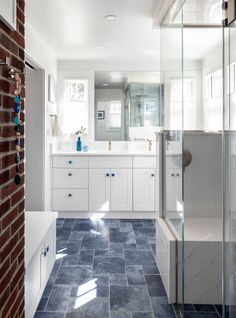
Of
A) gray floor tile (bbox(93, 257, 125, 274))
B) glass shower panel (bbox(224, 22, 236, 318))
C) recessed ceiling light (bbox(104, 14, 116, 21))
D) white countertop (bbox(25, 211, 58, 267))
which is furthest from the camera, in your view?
recessed ceiling light (bbox(104, 14, 116, 21))

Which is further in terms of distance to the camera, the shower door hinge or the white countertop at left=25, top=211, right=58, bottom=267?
the white countertop at left=25, top=211, right=58, bottom=267

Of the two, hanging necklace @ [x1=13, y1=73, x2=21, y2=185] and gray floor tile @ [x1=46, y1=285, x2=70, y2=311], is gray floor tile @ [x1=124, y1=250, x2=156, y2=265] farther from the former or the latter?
hanging necklace @ [x1=13, y1=73, x2=21, y2=185]

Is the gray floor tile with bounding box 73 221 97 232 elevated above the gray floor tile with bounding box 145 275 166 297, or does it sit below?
above

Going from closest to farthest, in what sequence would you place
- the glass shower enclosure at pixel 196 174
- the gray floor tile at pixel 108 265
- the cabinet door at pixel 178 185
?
the glass shower enclosure at pixel 196 174 → the cabinet door at pixel 178 185 → the gray floor tile at pixel 108 265

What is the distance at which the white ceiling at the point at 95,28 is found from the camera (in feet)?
9.30

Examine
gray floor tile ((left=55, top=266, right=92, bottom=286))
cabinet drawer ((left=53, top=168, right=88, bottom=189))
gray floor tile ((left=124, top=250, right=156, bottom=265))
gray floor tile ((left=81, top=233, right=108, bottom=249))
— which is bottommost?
gray floor tile ((left=55, top=266, right=92, bottom=286))

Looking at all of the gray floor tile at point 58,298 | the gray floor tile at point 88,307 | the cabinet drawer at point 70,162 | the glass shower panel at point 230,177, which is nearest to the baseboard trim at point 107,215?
the cabinet drawer at point 70,162

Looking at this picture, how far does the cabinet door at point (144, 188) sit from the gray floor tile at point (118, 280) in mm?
1868

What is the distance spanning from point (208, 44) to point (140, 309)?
253 centimetres

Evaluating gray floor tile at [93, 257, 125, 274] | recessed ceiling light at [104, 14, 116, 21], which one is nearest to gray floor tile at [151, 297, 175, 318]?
gray floor tile at [93, 257, 125, 274]

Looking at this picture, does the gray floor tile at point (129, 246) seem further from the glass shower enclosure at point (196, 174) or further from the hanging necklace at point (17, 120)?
the hanging necklace at point (17, 120)

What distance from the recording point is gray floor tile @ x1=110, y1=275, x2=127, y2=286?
249 centimetres

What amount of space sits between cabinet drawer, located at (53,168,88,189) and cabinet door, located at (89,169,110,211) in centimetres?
15

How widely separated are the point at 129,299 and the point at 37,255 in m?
0.76
